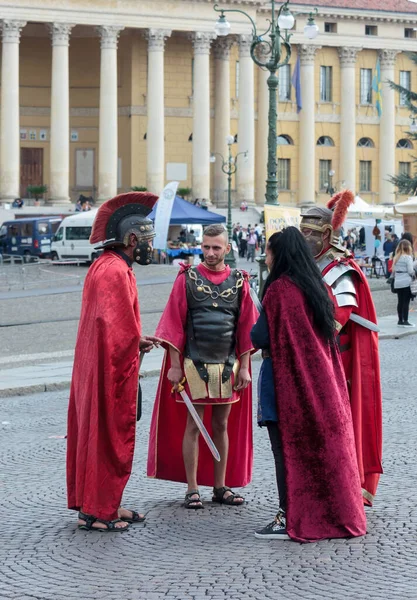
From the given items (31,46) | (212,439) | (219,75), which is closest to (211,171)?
(219,75)

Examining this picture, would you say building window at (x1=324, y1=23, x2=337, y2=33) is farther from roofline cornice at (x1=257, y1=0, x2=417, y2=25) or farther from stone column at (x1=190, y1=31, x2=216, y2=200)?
stone column at (x1=190, y1=31, x2=216, y2=200)

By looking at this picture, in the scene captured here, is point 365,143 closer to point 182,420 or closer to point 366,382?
point 182,420

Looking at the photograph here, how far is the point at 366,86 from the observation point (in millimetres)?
75812

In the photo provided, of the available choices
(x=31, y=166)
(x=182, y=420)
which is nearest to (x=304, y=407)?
(x=182, y=420)

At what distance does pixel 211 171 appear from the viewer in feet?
229

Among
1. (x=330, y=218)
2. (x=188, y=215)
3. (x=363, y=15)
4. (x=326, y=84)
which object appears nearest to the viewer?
(x=330, y=218)

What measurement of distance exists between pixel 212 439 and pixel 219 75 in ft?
202

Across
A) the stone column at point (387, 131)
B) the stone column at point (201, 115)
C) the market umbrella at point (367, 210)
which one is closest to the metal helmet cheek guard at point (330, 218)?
the market umbrella at point (367, 210)

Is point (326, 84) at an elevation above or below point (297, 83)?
above

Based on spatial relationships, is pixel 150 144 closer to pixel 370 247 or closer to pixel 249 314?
pixel 370 247

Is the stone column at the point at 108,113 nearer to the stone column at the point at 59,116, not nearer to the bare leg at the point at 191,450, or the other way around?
the stone column at the point at 59,116

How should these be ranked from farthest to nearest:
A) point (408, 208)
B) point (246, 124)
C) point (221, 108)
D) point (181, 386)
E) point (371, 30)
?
point (371, 30), point (221, 108), point (246, 124), point (408, 208), point (181, 386)

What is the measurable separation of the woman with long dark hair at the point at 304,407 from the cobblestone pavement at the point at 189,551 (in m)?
0.19

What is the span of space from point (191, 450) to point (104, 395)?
810 millimetres
